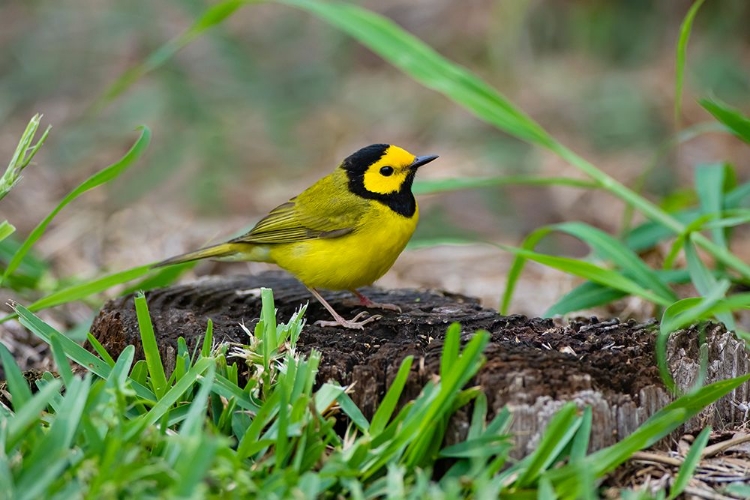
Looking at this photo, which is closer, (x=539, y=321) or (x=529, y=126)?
(x=539, y=321)

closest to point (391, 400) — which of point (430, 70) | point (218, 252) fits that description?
point (218, 252)

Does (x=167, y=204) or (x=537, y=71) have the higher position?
(x=537, y=71)

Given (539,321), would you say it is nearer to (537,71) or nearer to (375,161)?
(375,161)

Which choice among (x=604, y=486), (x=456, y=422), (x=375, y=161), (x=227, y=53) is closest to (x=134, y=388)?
(x=456, y=422)

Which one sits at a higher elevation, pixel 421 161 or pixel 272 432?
pixel 421 161

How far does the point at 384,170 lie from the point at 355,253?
0.52 m

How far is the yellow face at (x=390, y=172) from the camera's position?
4.53 meters

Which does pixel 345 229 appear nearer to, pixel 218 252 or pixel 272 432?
pixel 218 252

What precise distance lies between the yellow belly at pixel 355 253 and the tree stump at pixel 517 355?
0.26 m

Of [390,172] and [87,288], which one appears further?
[390,172]

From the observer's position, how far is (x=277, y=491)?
7.76 feet

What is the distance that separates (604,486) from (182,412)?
1.30m

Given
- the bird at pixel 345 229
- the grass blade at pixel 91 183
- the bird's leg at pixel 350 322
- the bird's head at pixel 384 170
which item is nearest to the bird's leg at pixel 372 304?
the bird at pixel 345 229

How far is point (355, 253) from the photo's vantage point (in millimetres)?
4258
